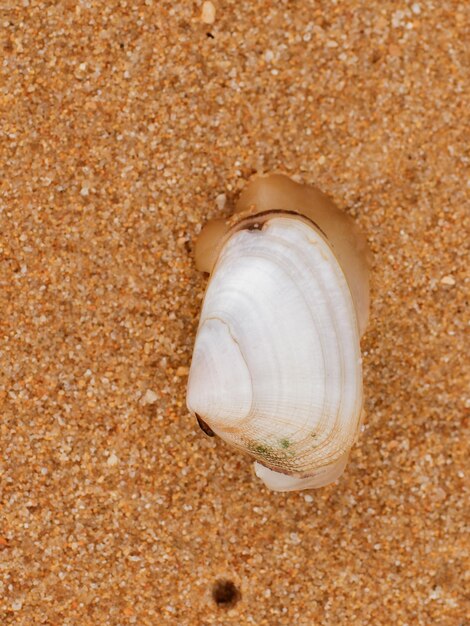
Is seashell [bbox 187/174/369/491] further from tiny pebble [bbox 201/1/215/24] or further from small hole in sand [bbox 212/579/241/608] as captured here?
tiny pebble [bbox 201/1/215/24]

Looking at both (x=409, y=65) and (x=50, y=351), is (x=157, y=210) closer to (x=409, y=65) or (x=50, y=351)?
(x=50, y=351)

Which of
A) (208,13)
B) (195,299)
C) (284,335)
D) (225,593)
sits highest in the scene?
(208,13)

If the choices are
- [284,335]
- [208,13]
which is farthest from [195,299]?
[208,13]

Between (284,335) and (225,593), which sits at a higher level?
(284,335)

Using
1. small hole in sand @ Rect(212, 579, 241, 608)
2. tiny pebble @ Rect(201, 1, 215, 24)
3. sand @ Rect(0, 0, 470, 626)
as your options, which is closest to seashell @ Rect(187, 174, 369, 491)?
sand @ Rect(0, 0, 470, 626)

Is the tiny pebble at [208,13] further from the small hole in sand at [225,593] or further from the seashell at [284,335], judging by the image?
the small hole in sand at [225,593]

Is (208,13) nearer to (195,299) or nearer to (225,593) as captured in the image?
(195,299)
